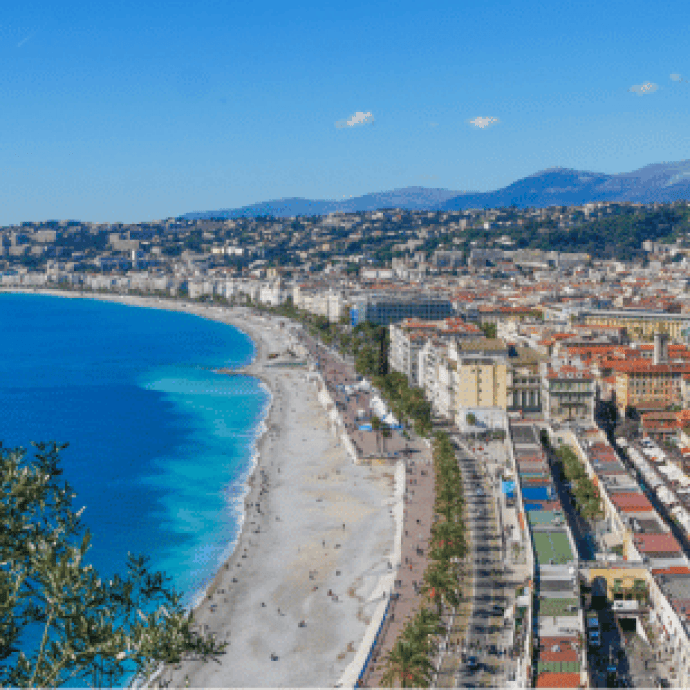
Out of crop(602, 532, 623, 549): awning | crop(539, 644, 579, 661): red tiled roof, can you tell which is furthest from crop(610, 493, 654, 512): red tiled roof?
crop(539, 644, 579, 661): red tiled roof

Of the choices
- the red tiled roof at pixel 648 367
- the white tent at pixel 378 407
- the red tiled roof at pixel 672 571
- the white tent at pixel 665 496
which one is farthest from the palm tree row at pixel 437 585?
the red tiled roof at pixel 648 367

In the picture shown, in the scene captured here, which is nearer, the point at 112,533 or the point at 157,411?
the point at 112,533

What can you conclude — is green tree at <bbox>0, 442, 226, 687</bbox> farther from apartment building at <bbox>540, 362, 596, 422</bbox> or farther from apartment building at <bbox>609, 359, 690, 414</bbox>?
apartment building at <bbox>609, 359, 690, 414</bbox>

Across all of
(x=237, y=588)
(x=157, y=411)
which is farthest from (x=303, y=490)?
(x=157, y=411)

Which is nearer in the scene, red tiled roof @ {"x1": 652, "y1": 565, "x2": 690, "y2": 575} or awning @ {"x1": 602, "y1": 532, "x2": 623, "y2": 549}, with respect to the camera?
red tiled roof @ {"x1": 652, "y1": 565, "x2": 690, "y2": 575}

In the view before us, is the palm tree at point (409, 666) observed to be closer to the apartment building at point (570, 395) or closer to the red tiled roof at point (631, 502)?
the red tiled roof at point (631, 502)

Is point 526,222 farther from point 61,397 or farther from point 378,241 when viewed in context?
point 61,397
